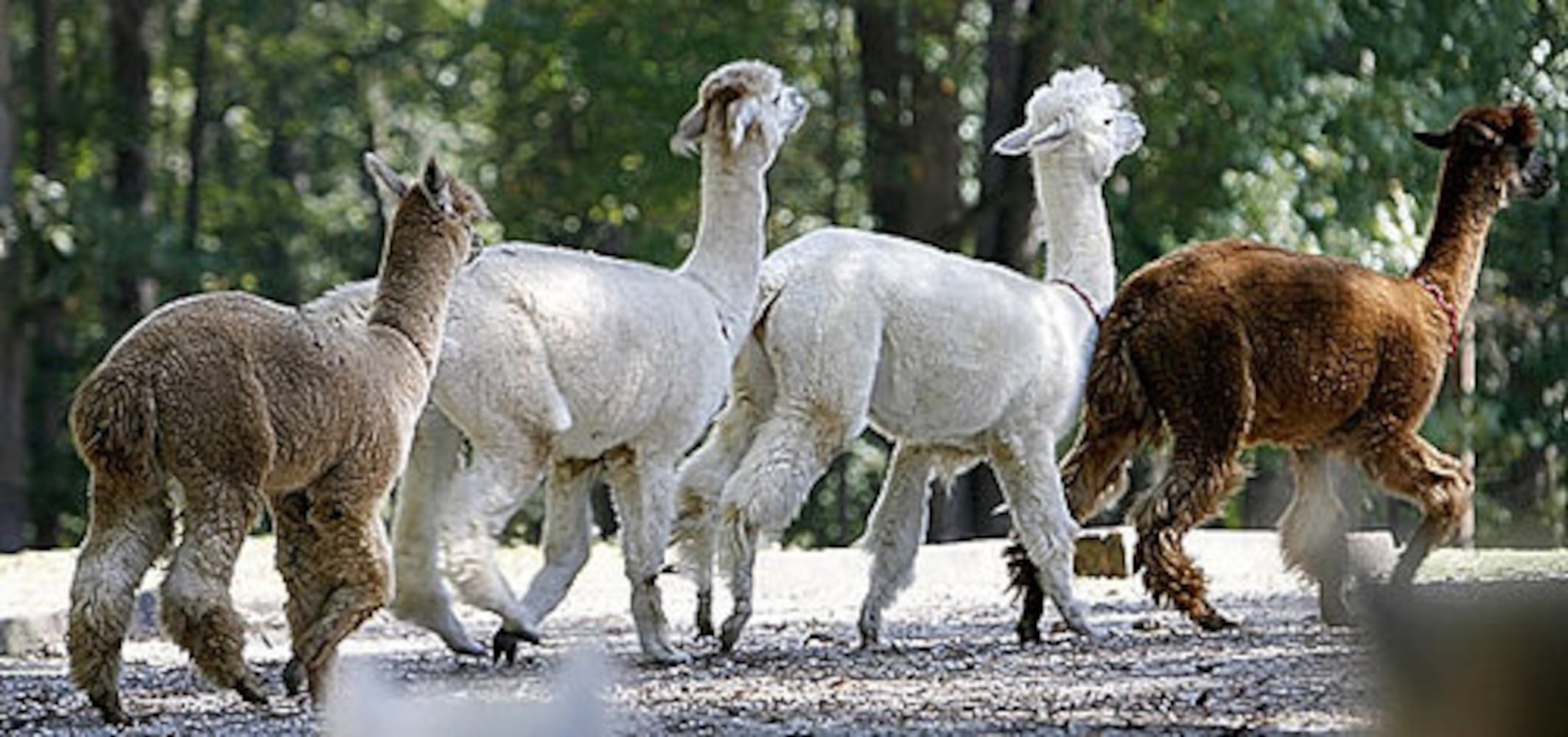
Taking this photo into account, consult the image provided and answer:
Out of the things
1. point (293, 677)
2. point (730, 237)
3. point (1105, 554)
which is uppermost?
point (730, 237)

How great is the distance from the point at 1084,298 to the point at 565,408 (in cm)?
255

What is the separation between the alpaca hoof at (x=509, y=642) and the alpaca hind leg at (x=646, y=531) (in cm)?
41

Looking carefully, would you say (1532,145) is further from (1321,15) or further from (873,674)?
(1321,15)

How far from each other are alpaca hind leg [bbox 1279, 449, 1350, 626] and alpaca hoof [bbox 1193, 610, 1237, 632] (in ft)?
1.22

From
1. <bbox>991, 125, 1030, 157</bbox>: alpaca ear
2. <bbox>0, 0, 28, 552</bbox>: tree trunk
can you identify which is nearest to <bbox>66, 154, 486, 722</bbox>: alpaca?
<bbox>991, 125, 1030, 157</bbox>: alpaca ear

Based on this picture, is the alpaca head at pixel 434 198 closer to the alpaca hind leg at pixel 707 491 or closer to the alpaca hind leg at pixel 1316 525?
the alpaca hind leg at pixel 707 491

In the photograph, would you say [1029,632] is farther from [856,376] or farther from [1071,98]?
[1071,98]

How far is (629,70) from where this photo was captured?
22.1 metres

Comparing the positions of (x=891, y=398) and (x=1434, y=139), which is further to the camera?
(x=1434, y=139)

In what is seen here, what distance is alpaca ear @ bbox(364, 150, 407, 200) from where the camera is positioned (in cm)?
822

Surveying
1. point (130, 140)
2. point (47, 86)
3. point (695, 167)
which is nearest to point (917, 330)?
point (695, 167)

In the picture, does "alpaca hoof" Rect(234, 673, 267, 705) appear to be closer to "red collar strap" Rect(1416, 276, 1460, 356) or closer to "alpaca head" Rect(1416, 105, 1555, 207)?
"red collar strap" Rect(1416, 276, 1460, 356)

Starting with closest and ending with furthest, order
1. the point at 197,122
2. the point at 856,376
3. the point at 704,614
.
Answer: the point at 856,376, the point at 704,614, the point at 197,122

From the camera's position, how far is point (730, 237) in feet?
32.3
